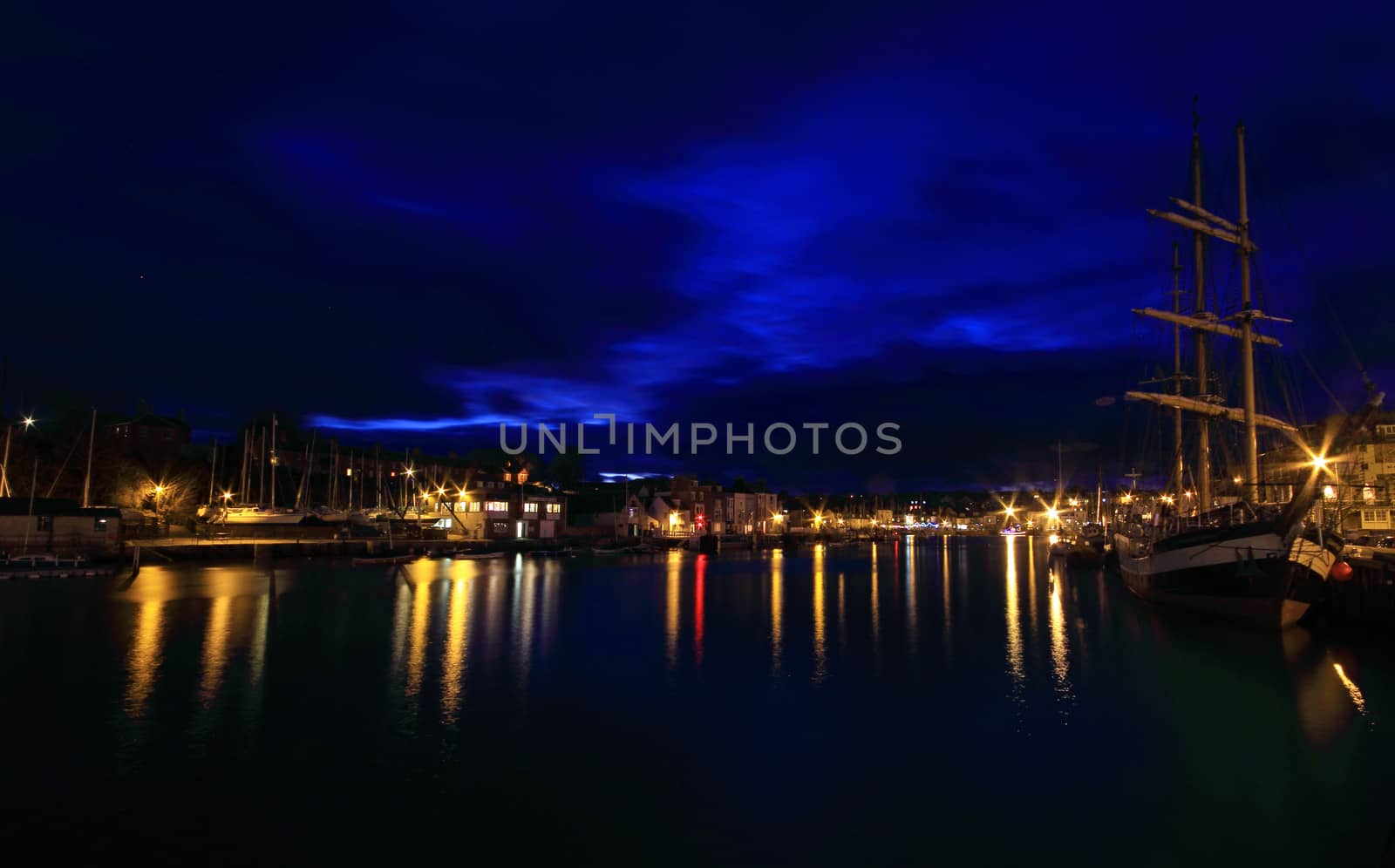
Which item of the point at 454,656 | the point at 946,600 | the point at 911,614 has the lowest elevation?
the point at 946,600

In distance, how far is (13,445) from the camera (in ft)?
255

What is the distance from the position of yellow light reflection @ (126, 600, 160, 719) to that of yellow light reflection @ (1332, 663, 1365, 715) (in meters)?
29.6

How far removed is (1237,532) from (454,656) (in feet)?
99.5

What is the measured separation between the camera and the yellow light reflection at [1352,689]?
21531mm

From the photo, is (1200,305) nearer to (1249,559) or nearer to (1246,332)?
(1246,332)

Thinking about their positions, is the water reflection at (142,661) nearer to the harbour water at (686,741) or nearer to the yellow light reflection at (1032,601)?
the harbour water at (686,741)

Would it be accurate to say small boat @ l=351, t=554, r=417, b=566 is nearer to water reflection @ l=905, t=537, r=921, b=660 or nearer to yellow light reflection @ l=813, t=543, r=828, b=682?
yellow light reflection @ l=813, t=543, r=828, b=682

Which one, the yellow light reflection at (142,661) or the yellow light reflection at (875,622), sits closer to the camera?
the yellow light reflection at (142,661)

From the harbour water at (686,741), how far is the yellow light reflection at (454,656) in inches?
6.2

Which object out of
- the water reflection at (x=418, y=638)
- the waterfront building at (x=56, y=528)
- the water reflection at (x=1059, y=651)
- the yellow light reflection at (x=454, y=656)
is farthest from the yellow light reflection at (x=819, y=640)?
the waterfront building at (x=56, y=528)

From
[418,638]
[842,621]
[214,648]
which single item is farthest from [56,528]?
[842,621]

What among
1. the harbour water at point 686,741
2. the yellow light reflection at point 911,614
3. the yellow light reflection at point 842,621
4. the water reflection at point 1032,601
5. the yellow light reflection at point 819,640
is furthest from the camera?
the water reflection at point 1032,601

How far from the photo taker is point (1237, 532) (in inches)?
1336

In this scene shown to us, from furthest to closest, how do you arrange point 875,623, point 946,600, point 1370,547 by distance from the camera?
point 946,600, point 1370,547, point 875,623
